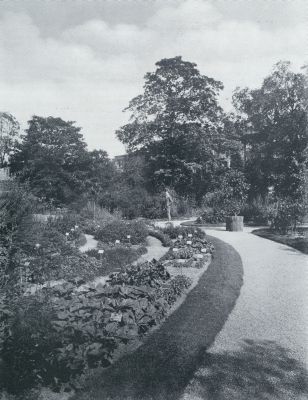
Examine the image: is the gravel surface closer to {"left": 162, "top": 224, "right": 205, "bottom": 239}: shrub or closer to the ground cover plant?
the ground cover plant

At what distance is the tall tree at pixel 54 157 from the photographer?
1519 inches

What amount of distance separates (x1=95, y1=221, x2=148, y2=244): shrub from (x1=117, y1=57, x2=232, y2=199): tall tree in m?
14.2

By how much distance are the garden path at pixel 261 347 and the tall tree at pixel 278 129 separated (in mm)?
19481

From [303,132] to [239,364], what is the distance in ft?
90.6

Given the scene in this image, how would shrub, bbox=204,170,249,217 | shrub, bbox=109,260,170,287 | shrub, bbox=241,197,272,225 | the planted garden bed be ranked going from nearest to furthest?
the planted garden bed
shrub, bbox=109,260,170,287
shrub, bbox=204,170,249,217
shrub, bbox=241,197,272,225

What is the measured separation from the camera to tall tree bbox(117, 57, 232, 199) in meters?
31.0

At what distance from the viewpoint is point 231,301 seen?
304 inches

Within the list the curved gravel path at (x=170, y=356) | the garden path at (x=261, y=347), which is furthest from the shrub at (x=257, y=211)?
the curved gravel path at (x=170, y=356)

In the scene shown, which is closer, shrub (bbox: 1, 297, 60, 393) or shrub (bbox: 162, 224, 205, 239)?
shrub (bbox: 1, 297, 60, 393)

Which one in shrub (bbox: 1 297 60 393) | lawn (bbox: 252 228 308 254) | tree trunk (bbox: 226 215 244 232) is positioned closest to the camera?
shrub (bbox: 1 297 60 393)

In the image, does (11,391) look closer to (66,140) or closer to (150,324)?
(150,324)

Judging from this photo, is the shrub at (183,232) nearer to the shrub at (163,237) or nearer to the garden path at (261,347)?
the shrub at (163,237)

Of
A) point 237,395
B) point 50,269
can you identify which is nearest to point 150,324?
point 237,395

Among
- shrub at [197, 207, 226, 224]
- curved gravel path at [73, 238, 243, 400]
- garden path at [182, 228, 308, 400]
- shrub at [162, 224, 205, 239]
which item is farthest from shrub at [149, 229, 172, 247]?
shrub at [197, 207, 226, 224]
